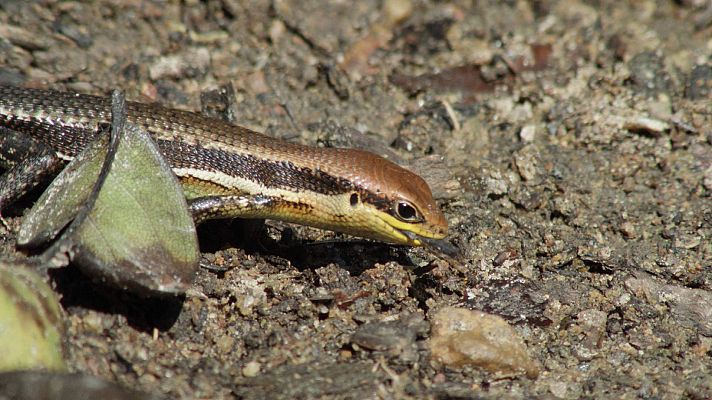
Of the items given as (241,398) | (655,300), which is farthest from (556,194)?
(241,398)

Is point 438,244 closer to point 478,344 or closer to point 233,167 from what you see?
point 478,344

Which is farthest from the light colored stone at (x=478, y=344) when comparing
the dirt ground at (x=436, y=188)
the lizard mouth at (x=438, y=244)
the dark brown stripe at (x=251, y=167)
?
the dark brown stripe at (x=251, y=167)

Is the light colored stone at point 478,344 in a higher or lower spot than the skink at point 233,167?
lower

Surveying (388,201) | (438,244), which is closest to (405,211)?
(388,201)

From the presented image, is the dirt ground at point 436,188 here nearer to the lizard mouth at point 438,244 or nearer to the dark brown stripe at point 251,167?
the lizard mouth at point 438,244

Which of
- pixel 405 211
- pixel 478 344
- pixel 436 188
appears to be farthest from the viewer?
pixel 436 188

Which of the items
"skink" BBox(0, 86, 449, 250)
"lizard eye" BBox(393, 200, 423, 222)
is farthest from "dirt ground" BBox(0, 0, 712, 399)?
"lizard eye" BBox(393, 200, 423, 222)
